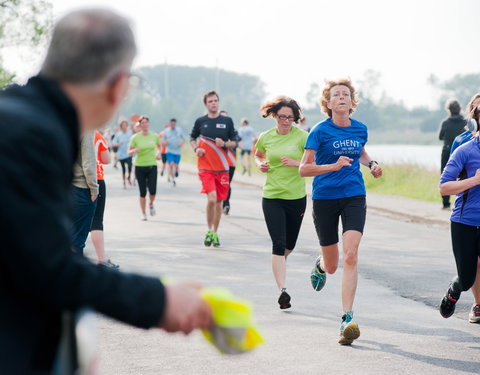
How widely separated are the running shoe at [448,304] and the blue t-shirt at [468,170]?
2.14 ft

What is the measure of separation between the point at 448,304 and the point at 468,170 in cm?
111

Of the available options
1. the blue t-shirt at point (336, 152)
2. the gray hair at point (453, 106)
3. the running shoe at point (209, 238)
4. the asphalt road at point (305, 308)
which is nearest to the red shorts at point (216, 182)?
the running shoe at point (209, 238)

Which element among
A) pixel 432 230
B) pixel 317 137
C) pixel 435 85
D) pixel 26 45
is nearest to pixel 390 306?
pixel 317 137

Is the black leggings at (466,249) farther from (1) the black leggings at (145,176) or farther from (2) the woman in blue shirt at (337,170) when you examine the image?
(1) the black leggings at (145,176)

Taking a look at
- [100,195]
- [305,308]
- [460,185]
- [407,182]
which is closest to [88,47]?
[460,185]

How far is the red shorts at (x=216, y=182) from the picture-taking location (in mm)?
11594

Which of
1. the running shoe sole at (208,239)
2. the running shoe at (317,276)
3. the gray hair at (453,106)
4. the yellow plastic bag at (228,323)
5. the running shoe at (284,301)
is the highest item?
the gray hair at (453,106)

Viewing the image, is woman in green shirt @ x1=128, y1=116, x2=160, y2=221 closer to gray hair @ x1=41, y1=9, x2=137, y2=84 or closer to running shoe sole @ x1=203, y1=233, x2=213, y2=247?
running shoe sole @ x1=203, y1=233, x2=213, y2=247

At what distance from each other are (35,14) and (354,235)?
33.6 meters

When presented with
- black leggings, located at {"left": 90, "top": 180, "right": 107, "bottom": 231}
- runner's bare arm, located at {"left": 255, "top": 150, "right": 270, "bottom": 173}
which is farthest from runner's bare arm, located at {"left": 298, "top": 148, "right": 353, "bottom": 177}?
black leggings, located at {"left": 90, "top": 180, "right": 107, "bottom": 231}

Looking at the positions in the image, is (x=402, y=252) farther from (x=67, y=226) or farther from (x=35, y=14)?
(x=35, y=14)

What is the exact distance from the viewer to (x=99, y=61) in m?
1.65

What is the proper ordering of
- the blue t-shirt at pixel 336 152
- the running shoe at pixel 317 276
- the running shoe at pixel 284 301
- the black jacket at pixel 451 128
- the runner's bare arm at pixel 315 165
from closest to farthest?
the runner's bare arm at pixel 315 165
the blue t-shirt at pixel 336 152
the running shoe at pixel 284 301
the running shoe at pixel 317 276
the black jacket at pixel 451 128

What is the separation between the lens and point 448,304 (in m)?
6.29
